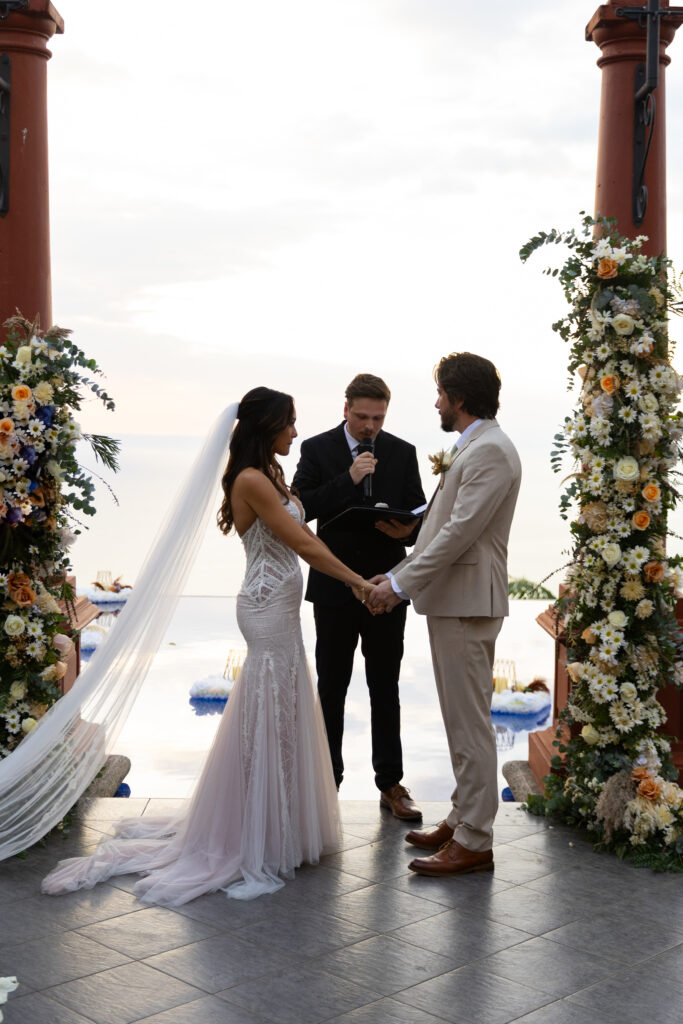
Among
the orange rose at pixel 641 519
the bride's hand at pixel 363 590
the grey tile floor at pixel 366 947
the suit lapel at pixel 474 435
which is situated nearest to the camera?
the grey tile floor at pixel 366 947

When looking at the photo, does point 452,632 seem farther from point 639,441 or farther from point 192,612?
point 192,612

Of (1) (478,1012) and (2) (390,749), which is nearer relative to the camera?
(1) (478,1012)

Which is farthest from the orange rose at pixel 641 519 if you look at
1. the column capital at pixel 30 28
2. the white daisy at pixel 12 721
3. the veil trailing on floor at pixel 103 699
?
the column capital at pixel 30 28

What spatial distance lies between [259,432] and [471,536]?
2.72ft

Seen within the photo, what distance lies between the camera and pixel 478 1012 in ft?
9.59

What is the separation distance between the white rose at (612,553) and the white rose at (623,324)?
0.80 metres

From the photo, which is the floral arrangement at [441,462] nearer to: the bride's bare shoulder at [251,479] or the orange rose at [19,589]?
the bride's bare shoulder at [251,479]

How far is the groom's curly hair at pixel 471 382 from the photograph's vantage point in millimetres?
3898

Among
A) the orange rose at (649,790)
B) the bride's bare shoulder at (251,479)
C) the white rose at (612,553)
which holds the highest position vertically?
the bride's bare shoulder at (251,479)

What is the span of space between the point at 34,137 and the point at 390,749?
9.76 feet

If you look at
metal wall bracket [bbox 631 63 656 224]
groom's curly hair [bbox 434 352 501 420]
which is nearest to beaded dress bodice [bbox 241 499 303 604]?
groom's curly hair [bbox 434 352 501 420]

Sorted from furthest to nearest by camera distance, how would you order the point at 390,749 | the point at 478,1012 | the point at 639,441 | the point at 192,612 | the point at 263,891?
the point at 192,612, the point at 390,749, the point at 639,441, the point at 263,891, the point at 478,1012

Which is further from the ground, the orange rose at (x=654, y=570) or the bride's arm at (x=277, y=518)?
the bride's arm at (x=277, y=518)

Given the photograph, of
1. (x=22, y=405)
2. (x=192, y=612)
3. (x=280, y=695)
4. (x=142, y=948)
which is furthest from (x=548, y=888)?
(x=192, y=612)
